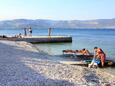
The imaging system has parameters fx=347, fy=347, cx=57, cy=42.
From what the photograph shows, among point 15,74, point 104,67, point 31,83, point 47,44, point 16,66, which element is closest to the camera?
point 31,83

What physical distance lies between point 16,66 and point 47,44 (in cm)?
3602

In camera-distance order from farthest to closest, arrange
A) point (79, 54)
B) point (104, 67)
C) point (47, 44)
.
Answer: point (47, 44) → point (79, 54) → point (104, 67)

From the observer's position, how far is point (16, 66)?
17844 millimetres

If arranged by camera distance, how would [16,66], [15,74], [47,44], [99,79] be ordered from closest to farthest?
[15,74] → [99,79] → [16,66] → [47,44]

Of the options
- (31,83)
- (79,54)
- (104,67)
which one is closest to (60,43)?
(79,54)

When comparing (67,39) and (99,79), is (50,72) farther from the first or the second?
(67,39)

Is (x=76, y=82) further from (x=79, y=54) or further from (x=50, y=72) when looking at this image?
(x=79, y=54)

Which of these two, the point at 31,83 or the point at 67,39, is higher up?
the point at 31,83

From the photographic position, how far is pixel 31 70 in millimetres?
17016

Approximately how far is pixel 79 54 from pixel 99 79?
15.5m

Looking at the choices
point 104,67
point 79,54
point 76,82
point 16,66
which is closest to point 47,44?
point 79,54

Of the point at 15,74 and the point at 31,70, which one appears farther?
the point at 31,70

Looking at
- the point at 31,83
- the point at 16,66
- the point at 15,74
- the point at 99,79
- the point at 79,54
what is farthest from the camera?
the point at 79,54

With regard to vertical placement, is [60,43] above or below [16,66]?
below
